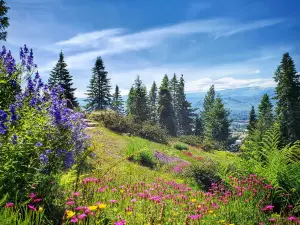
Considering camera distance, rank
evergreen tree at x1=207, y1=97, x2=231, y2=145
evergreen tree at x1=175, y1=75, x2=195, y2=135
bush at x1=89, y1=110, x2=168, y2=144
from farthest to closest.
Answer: evergreen tree at x1=175, y1=75, x2=195, y2=135 → evergreen tree at x1=207, y1=97, x2=231, y2=145 → bush at x1=89, y1=110, x2=168, y2=144

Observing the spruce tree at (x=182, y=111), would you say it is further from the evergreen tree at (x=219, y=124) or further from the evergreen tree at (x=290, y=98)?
the evergreen tree at (x=290, y=98)

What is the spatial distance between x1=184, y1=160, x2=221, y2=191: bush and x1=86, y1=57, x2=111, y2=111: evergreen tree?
163 ft

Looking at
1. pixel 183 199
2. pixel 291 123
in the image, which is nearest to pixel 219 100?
pixel 291 123

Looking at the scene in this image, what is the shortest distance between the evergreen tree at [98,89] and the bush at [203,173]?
4955 cm

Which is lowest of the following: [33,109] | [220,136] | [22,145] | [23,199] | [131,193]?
[220,136]

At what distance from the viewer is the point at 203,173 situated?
1151 centimetres

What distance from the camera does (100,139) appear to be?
15688mm

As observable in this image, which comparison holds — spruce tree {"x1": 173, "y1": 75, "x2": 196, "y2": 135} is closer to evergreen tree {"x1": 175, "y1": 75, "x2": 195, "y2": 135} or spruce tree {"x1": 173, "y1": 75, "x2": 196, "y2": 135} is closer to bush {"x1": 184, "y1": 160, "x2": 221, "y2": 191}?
evergreen tree {"x1": 175, "y1": 75, "x2": 195, "y2": 135}

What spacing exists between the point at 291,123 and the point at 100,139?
32523 mm

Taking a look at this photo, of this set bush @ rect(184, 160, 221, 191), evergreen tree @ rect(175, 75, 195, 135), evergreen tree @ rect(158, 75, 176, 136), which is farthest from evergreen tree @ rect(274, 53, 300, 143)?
evergreen tree @ rect(175, 75, 195, 135)

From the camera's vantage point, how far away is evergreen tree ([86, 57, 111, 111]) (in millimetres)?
59734

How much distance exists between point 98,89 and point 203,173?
170 ft

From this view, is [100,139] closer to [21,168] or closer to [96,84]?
[21,168]

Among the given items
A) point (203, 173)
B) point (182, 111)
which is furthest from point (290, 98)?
point (182, 111)
